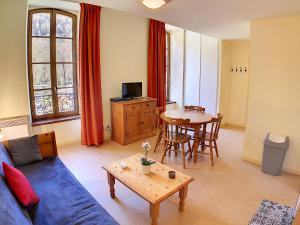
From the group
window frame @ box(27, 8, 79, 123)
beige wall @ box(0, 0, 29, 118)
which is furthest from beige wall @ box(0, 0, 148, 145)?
window frame @ box(27, 8, 79, 123)

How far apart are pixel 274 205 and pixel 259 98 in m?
1.66

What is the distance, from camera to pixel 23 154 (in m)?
2.78

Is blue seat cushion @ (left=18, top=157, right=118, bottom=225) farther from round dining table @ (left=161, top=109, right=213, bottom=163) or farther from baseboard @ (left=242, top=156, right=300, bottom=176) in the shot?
baseboard @ (left=242, top=156, right=300, bottom=176)

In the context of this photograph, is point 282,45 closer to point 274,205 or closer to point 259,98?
point 259,98

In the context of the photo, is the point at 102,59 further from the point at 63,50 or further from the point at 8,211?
the point at 8,211

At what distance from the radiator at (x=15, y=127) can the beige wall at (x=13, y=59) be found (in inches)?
3.2

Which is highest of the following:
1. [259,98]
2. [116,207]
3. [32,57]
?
[32,57]

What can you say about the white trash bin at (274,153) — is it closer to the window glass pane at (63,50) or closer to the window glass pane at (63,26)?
the window glass pane at (63,50)

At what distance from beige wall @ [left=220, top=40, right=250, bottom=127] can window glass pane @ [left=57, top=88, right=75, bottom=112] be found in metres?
3.62

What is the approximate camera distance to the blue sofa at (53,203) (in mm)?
1642

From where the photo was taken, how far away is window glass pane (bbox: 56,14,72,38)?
4.36 m

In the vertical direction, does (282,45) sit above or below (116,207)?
above

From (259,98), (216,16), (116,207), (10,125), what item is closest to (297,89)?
(259,98)

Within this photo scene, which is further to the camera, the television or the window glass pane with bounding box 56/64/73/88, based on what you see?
the television
